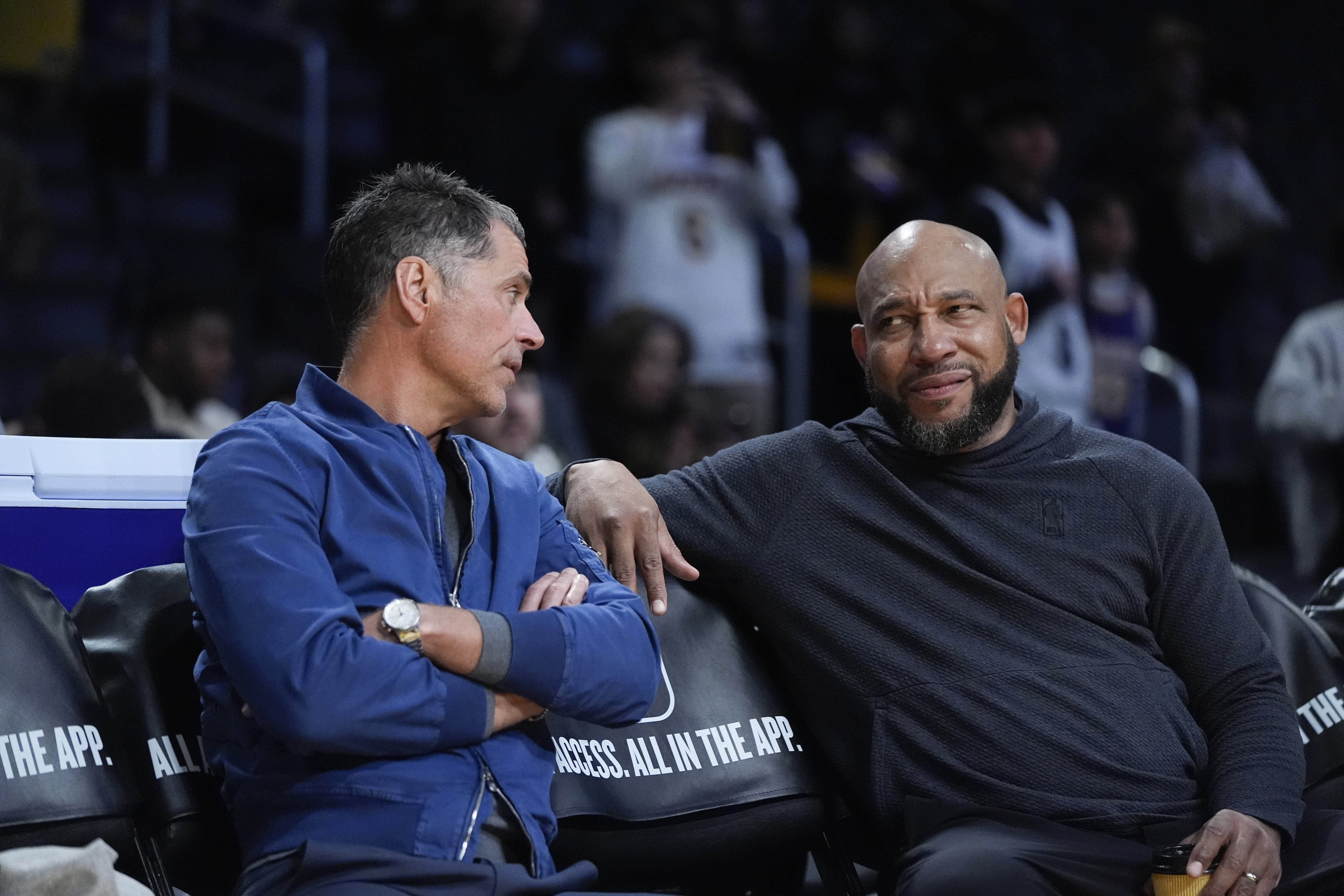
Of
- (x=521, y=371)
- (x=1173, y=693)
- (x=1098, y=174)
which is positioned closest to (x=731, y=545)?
(x=1173, y=693)

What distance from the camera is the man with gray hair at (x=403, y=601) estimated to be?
1.76 meters

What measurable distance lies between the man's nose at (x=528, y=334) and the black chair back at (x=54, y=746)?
2.35 feet

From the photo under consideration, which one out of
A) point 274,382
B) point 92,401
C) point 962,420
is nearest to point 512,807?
point 962,420

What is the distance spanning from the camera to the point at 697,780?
2359 millimetres

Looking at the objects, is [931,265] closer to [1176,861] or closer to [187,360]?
[1176,861]

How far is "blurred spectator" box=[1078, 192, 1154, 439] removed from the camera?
546cm

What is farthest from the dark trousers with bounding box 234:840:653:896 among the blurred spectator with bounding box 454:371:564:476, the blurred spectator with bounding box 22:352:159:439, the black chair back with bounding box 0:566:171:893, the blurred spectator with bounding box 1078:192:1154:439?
the blurred spectator with bounding box 1078:192:1154:439

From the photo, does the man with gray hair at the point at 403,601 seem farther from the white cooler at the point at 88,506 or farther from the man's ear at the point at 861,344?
the man's ear at the point at 861,344

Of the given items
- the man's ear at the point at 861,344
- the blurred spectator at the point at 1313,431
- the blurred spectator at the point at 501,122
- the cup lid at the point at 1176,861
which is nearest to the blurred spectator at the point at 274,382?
the blurred spectator at the point at 501,122

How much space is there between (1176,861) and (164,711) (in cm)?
139

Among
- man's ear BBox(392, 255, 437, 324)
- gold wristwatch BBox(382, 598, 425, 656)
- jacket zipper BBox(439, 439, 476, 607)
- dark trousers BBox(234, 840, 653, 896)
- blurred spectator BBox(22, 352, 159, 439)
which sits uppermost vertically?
man's ear BBox(392, 255, 437, 324)

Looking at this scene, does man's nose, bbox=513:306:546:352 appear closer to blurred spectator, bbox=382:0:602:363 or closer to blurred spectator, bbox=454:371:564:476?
blurred spectator, bbox=454:371:564:476

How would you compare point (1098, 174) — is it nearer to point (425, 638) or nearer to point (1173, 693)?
point (1173, 693)

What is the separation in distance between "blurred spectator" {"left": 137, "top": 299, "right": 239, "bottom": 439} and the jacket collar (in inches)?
101
